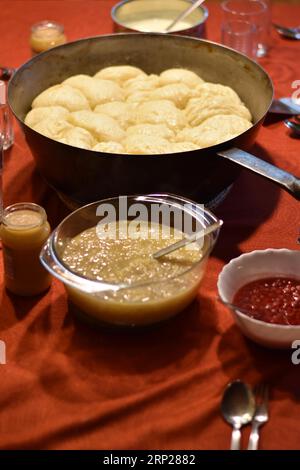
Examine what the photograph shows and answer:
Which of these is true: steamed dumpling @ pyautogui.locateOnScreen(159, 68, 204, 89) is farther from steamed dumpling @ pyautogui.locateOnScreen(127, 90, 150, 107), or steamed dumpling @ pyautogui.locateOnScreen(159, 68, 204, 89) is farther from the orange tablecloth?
the orange tablecloth

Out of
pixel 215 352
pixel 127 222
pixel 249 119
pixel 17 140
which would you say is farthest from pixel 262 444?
Answer: pixel 17 140

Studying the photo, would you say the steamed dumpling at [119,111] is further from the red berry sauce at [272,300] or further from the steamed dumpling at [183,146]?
the red berry sauce at [272,300]

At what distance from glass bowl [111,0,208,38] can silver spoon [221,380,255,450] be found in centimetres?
124

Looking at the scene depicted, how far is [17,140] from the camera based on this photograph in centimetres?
149

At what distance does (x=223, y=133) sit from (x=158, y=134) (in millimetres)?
133

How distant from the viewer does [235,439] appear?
2.69ft

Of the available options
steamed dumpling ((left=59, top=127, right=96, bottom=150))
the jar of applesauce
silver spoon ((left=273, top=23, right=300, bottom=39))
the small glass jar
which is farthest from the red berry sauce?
silver spoon ((left=273, top=23, right=300, bottom=39))

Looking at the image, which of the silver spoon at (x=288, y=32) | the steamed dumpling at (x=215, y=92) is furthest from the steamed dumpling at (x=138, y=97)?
the silver spoon at (x=288, y=32)

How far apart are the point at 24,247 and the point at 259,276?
38 cm

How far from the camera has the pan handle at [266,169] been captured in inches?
40.2

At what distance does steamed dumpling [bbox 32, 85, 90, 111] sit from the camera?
4.52ft

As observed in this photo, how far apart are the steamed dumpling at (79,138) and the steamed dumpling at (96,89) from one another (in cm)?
18

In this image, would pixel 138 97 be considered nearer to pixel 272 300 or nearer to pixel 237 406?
pixel 272 300

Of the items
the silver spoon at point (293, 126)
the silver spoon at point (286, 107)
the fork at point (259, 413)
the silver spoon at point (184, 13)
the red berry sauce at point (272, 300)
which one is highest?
the silver spoon at point (184, 13)
